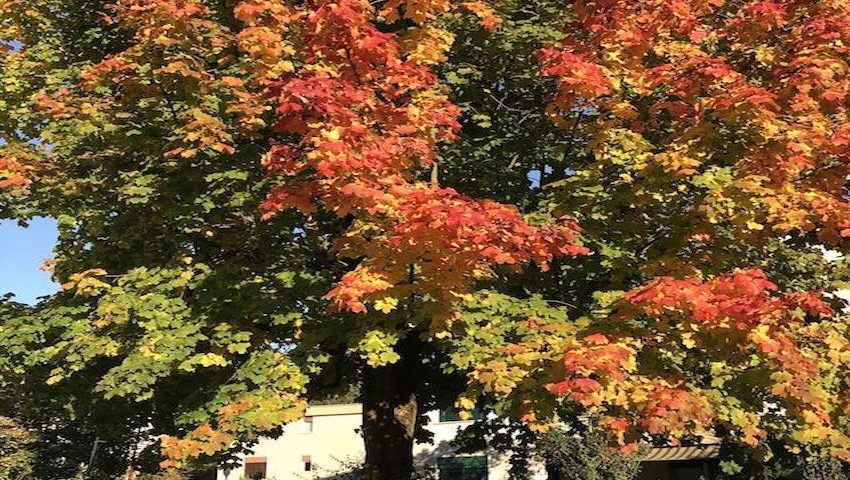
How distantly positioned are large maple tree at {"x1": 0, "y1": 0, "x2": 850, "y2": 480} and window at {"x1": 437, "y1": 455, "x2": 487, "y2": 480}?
62.3 ft

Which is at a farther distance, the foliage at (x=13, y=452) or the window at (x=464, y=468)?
the window at (x=464, y=468)

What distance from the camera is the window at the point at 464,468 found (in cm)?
2948

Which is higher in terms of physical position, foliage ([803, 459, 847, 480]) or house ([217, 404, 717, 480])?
house ([217, 404, 717, 480])

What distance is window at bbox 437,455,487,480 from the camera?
29484mm

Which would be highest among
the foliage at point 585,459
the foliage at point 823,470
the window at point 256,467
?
the window at point 256,467

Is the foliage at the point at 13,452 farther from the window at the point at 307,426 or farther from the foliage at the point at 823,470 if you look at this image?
the foliage at the point at 823,470

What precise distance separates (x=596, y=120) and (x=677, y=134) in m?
1.12

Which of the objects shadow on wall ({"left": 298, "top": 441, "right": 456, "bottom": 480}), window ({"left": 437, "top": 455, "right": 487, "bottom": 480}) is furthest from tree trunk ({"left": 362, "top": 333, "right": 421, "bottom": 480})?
window ({"left": 437, "top": 455, "right": 487, "bottom": 480})

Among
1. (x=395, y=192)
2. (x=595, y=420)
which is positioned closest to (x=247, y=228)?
(x=395, y=192)

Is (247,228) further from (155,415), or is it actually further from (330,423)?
(330,423)

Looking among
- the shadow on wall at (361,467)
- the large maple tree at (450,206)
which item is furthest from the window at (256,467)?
the large maple tree at (450,206)

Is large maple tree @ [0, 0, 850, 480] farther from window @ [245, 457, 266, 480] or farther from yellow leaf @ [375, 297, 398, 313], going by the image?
window @ [245, 457, 266, 480]

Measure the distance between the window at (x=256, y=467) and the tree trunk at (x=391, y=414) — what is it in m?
23.5

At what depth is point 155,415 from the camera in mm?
11828
